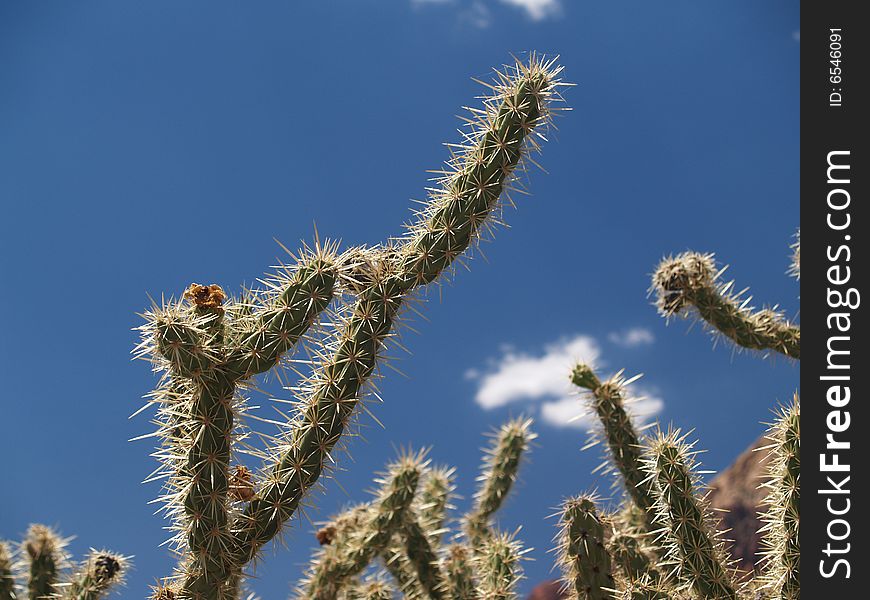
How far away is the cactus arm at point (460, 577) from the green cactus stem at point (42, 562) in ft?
8.19

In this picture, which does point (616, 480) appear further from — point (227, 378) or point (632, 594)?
point (227, 378)

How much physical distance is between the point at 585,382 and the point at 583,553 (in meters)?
1.45

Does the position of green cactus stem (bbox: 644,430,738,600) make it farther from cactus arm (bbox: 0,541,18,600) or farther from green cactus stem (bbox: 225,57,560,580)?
cactus arm (bbox: 0,541,18,600)

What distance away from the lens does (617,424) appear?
17.2 feet

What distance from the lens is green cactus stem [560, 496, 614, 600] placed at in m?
4.02

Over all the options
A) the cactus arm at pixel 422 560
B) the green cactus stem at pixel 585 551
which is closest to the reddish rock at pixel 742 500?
the cactus arm at pixel 422 560

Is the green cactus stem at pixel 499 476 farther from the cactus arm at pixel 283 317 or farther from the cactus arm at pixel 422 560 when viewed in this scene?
the cactus arm at pixel 283 317

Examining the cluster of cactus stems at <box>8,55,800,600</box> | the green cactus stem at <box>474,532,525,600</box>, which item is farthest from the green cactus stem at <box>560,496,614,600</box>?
the green cactus stem at <box>474,532,525,600</box>
